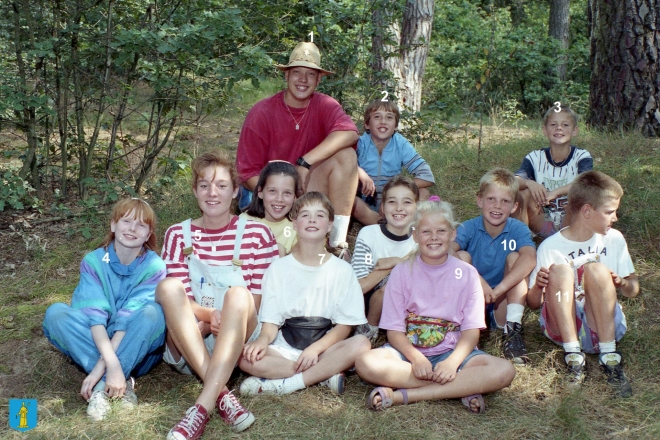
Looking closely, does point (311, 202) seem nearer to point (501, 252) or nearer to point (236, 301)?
point (236, 301)

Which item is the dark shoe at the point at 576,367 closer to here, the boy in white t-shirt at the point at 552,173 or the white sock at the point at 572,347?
the white sock at the point at 572,347

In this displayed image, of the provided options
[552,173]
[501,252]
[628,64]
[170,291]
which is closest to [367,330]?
[501,252]

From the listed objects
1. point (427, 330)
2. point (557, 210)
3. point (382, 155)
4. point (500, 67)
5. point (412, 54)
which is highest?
point (500, 67)

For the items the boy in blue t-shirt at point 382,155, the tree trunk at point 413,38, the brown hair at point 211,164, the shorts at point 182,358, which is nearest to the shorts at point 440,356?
the shorts at point 182,358

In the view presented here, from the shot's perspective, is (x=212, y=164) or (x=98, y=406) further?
(x=212, y=164)

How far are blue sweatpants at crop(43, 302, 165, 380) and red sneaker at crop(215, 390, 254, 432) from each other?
485 millimetres

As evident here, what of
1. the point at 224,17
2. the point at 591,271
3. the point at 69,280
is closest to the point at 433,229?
the point at 591,271

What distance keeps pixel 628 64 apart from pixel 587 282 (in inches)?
142

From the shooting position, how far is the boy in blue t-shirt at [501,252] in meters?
3.72

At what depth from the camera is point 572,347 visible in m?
3.46

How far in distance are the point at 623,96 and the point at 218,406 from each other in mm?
5091

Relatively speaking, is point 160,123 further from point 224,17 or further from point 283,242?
point 283,242

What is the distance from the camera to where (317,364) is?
3346 millimetres

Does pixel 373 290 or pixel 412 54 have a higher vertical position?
pixel 412 54
